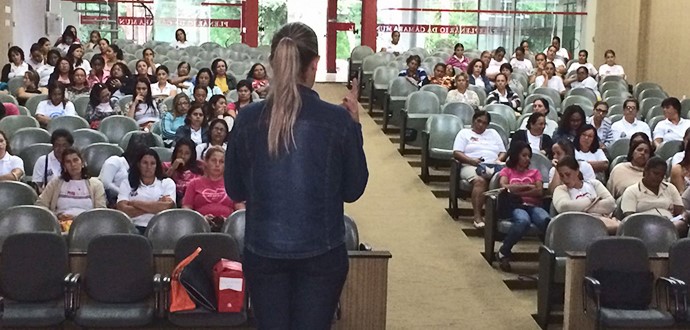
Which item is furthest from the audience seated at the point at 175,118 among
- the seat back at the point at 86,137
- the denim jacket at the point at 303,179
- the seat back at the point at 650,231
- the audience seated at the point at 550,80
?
the denim jacket at the point at 303,179

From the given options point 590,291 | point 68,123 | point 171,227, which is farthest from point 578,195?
point 68,123

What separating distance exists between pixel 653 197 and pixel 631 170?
3.13 ft

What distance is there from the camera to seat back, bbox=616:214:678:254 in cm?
734

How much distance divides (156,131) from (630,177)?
15.5 feet

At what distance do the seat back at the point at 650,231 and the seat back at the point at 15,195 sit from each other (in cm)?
421

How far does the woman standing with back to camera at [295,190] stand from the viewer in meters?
3.16

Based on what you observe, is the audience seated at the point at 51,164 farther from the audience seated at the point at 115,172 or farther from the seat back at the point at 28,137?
the seat back at the point at 28,137

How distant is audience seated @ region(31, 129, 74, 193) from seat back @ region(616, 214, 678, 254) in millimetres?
4335

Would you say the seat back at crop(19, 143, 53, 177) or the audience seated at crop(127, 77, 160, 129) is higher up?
the audience seated at crop(127, 77, 160, 129)

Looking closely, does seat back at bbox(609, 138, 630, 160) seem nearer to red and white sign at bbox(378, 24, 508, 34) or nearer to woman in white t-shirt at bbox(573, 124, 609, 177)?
woman in white t-shirt at bbox(573, 124, 609, 177)

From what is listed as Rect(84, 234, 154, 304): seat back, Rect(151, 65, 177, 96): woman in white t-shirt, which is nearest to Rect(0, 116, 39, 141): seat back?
Rect(151, 65, 177, 96): woman in white t-shirt

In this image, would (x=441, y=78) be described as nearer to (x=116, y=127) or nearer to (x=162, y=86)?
(x=162, y=86)

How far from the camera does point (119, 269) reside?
6.33 metres

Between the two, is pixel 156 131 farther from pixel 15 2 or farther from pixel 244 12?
pixel 244 12
